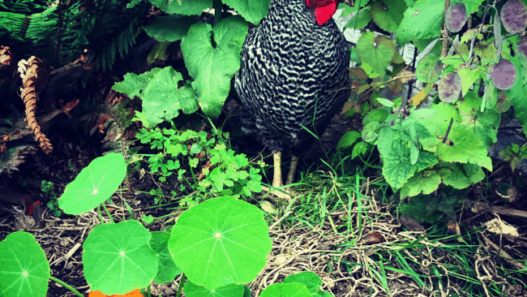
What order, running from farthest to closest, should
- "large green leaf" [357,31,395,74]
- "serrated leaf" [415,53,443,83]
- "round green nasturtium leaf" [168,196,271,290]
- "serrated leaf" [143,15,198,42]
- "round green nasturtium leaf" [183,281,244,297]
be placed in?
"serrated leaf" [143,15,198,42] → "large green leaf" [357,31,395,74] → "serrated leaf" [415,53,443,83] → "round green nasturtium leaf" [183,281,244,297] → "round green nasturtium leaf" [168,196,271,290]

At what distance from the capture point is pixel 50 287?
1.44 m

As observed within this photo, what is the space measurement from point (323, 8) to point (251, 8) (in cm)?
37

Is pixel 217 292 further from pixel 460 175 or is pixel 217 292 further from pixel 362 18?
pixel 362 18

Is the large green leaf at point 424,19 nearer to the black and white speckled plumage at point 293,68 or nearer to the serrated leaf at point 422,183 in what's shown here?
the black and white speckled plumage at point 293,68

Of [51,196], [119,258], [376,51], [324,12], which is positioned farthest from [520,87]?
[51,196]

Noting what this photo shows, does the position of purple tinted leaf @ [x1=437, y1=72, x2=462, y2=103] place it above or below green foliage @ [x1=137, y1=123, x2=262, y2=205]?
above

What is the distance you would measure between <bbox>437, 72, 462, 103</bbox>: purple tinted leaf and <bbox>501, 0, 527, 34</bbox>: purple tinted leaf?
0.21 m

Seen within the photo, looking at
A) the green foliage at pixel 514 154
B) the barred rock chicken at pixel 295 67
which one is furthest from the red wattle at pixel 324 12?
the green foliage at pixel 514 154

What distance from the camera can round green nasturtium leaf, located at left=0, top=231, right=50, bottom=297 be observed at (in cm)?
105

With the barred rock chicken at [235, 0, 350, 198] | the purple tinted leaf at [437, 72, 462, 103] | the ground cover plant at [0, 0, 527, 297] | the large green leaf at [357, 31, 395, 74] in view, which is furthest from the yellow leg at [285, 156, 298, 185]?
the purple tinted leaf at [437, 72, 462, 103]

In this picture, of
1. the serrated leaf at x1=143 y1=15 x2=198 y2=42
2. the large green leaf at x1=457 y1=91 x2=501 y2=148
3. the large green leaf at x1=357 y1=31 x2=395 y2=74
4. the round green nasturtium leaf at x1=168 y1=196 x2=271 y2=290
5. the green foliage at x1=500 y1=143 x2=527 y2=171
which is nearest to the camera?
the round green nasturtium leaf at x1=168 y1=196 x2=271 y2=290

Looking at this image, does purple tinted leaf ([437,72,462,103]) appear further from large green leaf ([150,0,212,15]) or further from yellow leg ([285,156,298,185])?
large green leaf ([150,0,212,15])

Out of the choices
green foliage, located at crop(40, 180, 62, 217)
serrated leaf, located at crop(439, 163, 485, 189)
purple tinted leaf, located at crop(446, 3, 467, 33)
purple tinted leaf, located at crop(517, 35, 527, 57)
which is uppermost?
purple tinted leaf, located at crop(446, 3, 467, 33)

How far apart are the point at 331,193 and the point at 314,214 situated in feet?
0.61
